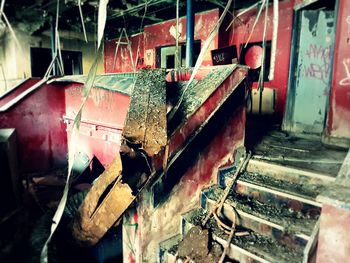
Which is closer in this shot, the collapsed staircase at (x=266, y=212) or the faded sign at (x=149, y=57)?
the collapsed staircase at (x=266, y=212)

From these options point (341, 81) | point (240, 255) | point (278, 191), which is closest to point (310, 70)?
point (341, 81)

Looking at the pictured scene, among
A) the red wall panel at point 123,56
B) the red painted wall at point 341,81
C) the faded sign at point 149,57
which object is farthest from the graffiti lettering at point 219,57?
the red wall panel at point 123,56

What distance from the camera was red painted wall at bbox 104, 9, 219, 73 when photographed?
909 centimetres

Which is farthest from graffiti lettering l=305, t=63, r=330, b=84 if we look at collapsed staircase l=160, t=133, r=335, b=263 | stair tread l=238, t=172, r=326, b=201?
stair tread l=238, t=172, r=326, b=201

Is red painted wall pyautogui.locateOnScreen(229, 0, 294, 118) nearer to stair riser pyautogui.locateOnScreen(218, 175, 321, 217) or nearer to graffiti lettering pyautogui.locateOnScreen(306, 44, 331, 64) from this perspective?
graffiti lettering pyautogui.locateOnScreen(306, 44, 331, 64)

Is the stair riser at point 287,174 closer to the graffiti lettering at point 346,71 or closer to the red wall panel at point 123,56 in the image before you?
the graffiti lettering at point 346,71

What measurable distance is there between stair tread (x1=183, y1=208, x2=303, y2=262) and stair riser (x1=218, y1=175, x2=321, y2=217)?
0.46 metres

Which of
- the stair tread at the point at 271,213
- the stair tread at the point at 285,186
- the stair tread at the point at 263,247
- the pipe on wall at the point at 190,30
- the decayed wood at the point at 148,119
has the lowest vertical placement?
the stair tread at the point at 263,247

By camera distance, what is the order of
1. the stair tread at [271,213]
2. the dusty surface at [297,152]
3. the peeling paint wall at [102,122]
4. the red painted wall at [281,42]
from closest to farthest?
the stair tread at [271,213] → the dusty surface at [297,152] → the peeling paint wall at [102,122] → the red painted wall at [281,42]

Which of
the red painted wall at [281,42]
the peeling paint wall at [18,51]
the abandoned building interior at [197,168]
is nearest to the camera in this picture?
the abandoned building interior at [197,168]

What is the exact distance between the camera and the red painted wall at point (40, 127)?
651 centimetres

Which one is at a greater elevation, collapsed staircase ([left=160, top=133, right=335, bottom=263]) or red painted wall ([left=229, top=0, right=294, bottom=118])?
red painted wall ([left=229, top=0, right=294, bottom=118])

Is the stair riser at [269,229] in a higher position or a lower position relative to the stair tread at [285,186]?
lower

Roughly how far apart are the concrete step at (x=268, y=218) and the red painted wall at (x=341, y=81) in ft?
7.53
